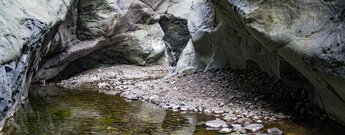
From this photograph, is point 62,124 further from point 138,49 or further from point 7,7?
point 138,49

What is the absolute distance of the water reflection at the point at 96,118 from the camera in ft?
32.7

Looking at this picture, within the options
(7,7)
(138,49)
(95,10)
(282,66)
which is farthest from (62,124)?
(138,49)

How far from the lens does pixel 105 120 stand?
11047 mm

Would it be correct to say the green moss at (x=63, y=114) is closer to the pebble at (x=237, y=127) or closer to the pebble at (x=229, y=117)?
the pebble at (x=229, y=117)

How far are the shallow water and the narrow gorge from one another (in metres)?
0.12

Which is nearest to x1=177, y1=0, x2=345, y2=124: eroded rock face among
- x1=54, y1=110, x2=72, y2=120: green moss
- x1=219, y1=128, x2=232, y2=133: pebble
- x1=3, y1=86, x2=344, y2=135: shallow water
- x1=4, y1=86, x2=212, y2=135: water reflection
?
x1=3, y1=86, x2=344, y2=135: shallow water

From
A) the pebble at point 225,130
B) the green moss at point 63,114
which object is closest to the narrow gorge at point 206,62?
the pebble at point 225,130

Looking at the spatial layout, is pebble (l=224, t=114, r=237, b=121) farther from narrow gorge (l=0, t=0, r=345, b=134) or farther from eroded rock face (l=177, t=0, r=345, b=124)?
eroded rock face (l=177, t=0, r=345, b=124)

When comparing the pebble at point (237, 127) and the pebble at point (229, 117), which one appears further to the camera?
the pebble at point (229, 117)

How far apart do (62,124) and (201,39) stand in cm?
963

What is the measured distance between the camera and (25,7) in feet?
44.7

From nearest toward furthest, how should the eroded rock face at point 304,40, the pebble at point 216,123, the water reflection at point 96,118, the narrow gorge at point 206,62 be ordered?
the eroded rock face at point 304,40 < the narrow gorge at point 206,62 < the water reflection at point 96,118 < the pebble at point 216,123

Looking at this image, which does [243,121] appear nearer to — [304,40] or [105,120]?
[304,40]

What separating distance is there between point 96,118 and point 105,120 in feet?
1.26
